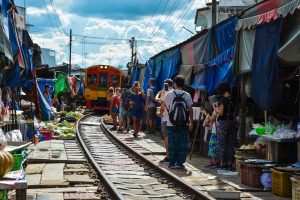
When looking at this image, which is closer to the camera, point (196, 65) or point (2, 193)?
point (2, 193)

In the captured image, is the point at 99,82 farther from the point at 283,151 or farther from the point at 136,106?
the point at 283,151

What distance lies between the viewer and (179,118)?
11.1 m

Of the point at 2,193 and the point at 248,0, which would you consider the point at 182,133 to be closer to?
the point at 2,193

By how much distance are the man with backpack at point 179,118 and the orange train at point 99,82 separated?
2674 centimetres

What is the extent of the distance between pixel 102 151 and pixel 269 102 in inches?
286

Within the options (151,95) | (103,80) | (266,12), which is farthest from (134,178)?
(103,80)

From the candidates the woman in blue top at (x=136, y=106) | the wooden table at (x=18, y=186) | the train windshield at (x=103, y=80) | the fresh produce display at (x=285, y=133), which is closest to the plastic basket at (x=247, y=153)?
the fresh produce display at (x=285, y=133)

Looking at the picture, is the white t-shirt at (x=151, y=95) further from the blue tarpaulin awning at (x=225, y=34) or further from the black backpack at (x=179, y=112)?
the black backpack at (x=179, y=112)

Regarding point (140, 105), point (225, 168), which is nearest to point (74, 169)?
point (225, 168)

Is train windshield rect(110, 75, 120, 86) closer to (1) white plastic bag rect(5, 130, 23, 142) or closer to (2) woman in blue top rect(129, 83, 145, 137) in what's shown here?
(2) woman in blue top rect(129, 83, 145, 137)

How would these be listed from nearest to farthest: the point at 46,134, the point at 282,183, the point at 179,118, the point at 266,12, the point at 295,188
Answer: the point at 295,188 → the point at 282,183 → the point at 266,12 → the point at 179,118 → the point at 46,134

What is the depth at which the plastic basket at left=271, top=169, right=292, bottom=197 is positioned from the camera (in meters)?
8.16

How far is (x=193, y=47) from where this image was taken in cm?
1550

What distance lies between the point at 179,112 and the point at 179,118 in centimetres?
13
